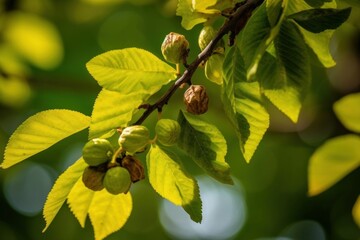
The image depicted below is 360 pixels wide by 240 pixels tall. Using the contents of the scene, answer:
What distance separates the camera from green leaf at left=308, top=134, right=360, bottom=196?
6.57 ft

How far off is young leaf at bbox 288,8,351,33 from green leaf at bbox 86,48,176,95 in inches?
10.4

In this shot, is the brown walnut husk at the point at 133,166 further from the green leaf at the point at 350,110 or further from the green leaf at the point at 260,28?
the green leaf at the point at 350,110

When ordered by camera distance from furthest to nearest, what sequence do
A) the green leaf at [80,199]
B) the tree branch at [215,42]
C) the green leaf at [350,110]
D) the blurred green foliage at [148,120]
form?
the blurred green foliage at [148,120]
the green leaf at [350,110]
the green leaf at [80,199]
the tree branch at [215,42]

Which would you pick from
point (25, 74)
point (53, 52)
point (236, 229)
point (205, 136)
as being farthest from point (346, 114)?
point (236, 229)

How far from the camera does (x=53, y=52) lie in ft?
9.55

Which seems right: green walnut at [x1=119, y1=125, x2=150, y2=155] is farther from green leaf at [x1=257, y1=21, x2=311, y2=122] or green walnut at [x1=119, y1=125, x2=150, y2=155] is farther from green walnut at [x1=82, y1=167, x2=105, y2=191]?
green leaf at [x1=257, y1=21, x2=311, y2=122]

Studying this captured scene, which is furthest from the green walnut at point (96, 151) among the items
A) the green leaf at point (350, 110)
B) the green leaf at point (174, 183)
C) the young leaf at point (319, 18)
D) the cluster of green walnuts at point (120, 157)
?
the green leaf at point (350, 110)

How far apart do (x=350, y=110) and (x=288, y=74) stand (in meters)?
0.83

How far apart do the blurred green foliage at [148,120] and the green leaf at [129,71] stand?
162 centimetres

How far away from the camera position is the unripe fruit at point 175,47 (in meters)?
1.28

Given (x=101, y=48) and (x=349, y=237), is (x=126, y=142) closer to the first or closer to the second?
(x=101, y=48)

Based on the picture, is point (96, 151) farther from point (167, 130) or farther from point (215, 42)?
point (215, 42)

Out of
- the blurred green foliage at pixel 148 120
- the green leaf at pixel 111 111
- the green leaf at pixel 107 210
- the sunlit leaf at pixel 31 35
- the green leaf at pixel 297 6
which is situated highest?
the green leaf at pixel 297 6

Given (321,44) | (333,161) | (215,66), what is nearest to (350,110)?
(333,161)
